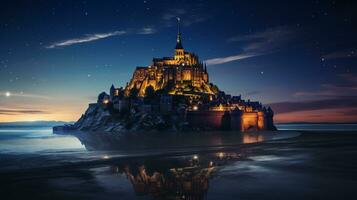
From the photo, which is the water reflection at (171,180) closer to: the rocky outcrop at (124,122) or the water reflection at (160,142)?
the water reflection at (160,142)

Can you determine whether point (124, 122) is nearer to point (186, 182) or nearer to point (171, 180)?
point (171, 180)

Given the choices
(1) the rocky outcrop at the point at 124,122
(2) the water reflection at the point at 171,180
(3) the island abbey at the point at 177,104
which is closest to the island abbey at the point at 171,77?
(3) the island abbey at the point at 177,104

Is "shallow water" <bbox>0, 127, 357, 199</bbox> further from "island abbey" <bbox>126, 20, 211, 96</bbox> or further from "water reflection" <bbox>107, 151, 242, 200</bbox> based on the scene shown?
"island abbey" <bbox>126, 20, 211, 96</bbox>

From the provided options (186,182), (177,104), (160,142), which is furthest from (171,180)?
(177,104)

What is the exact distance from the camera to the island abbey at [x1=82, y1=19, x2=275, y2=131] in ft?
381

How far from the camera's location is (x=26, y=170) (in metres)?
21.3

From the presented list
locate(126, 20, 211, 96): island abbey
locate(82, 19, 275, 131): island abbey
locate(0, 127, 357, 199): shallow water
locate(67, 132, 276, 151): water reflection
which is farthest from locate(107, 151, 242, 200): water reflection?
locate(126, 20, 211, 96): island abbey

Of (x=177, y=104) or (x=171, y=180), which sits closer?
(x=171, y=180)

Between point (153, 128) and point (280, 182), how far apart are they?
10019 centimetres

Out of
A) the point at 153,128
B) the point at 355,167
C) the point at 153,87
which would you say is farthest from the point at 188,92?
the point at 355,167

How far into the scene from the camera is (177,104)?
123 meters

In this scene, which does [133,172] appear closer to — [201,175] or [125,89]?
[201,175]

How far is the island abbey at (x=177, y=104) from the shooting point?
11600 centimetres

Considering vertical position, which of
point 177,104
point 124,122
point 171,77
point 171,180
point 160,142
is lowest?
point 160,142
